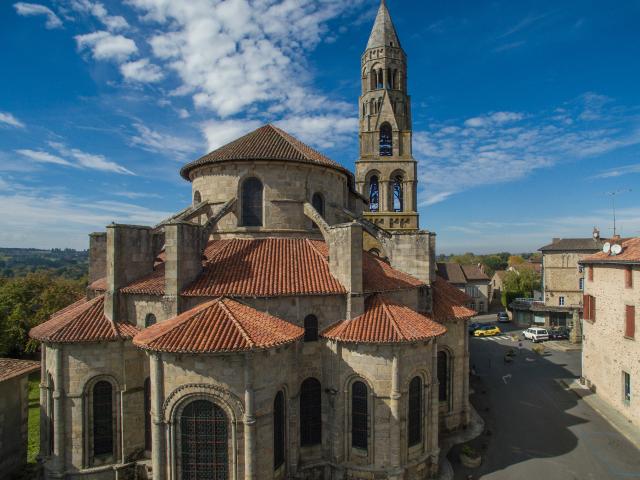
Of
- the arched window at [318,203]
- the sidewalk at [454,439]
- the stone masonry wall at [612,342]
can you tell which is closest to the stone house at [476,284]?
the stone masonry wall at [612,342]

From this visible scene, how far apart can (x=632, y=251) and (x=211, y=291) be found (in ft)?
75.2

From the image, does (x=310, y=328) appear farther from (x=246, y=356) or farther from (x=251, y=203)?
(x=251, y=203)

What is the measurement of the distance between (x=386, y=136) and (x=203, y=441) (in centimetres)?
3192

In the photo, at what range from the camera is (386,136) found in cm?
3788

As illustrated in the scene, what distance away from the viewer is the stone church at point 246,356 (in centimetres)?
1244

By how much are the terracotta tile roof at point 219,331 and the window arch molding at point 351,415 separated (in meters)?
2.85

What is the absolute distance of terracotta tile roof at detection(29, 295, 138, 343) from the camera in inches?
568

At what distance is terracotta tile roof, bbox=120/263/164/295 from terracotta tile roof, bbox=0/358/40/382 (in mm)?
5724

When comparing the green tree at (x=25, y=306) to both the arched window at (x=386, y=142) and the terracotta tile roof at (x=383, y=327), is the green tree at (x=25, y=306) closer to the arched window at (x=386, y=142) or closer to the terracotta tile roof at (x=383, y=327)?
the terracotta tile roof at (x=383, y=327)

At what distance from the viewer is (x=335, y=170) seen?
20.1m

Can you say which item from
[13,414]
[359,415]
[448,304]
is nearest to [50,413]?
[13,414]

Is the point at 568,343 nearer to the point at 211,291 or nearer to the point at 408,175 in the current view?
the point at 408,175

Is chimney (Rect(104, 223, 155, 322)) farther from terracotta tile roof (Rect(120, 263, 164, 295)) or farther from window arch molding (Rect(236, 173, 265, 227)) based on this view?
window arch molding (Rect(236, 173, 265, 227))

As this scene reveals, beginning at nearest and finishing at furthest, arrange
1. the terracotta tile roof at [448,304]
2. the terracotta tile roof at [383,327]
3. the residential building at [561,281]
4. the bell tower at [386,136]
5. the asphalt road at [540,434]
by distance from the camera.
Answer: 1. the terracotta tile roof at [383,327]
2. the asphalt road at [540,434]
3. the terracotta tile roof at [448,304]
4. the bell tower at [386,136]
5. the residential building at [561,281]
